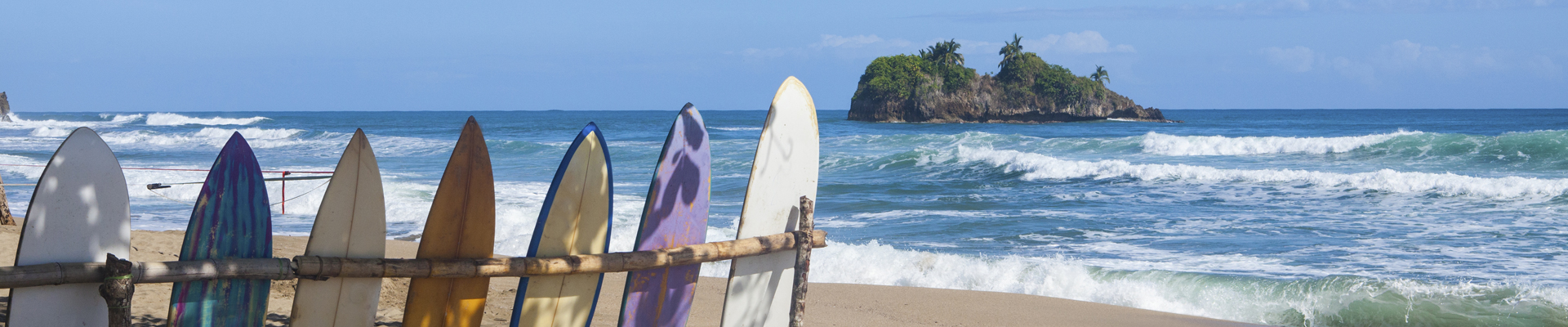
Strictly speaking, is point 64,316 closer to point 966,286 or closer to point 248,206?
point 248,206

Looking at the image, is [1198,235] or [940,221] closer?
[1198,235]

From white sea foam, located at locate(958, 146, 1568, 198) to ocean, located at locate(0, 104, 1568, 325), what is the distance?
4 centimetres

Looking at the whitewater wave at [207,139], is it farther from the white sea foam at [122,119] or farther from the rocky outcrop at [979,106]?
the rocky outcrop at [979,106]

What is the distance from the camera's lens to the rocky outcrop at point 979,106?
57375 millimetres

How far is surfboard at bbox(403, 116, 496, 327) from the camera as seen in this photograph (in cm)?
220

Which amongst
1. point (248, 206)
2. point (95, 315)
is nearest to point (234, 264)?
point (248, 206)

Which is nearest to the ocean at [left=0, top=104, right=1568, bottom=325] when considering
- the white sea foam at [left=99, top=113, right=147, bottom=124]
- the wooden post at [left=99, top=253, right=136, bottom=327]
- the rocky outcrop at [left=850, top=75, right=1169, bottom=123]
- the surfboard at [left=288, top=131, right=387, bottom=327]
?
the surfboard at [left=288, top=131, right=387, bottom=327]

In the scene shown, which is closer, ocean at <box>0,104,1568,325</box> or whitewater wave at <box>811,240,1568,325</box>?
whitewater wave at <box>811,240,1568,325</box>

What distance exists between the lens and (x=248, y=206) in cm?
210

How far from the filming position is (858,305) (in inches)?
201

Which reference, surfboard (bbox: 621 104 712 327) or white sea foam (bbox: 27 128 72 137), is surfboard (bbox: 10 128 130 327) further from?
white sea foam (bbox: 27 128 72 137)

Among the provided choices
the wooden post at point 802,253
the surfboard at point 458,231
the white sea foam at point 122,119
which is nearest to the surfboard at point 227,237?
the surfboard at point 458,231

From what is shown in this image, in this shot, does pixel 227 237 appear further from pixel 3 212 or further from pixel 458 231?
A: pixel 3 212

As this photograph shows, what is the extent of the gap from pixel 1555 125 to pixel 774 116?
63150mm
